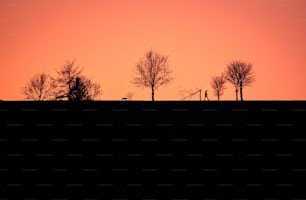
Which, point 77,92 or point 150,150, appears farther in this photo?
point 77,92

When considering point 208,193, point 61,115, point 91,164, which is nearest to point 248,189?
point 208,193

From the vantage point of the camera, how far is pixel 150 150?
5012 millimetres

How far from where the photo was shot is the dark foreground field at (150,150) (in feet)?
16.3

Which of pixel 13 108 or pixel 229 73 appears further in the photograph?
pixel 229 73

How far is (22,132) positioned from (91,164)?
1.11m

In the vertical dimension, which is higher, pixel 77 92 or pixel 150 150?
pixel 77 92

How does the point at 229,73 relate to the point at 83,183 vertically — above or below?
above

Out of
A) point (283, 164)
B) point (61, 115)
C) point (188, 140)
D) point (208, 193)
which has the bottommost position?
point (208, 193)

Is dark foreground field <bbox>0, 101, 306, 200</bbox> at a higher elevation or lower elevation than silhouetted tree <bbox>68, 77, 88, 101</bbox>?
lower

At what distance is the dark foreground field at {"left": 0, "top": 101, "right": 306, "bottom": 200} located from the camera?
16.3 ft

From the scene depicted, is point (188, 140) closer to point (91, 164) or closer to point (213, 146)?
point (213, 146)

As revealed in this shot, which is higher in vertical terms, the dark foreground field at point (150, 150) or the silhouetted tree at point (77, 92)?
the silhouetted tree at point (77, 92)

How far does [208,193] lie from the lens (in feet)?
16.3

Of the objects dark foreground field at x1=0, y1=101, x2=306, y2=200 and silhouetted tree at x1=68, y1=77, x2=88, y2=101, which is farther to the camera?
silhouetted tree at x1=68, y1=77, x2=88, y2=101
